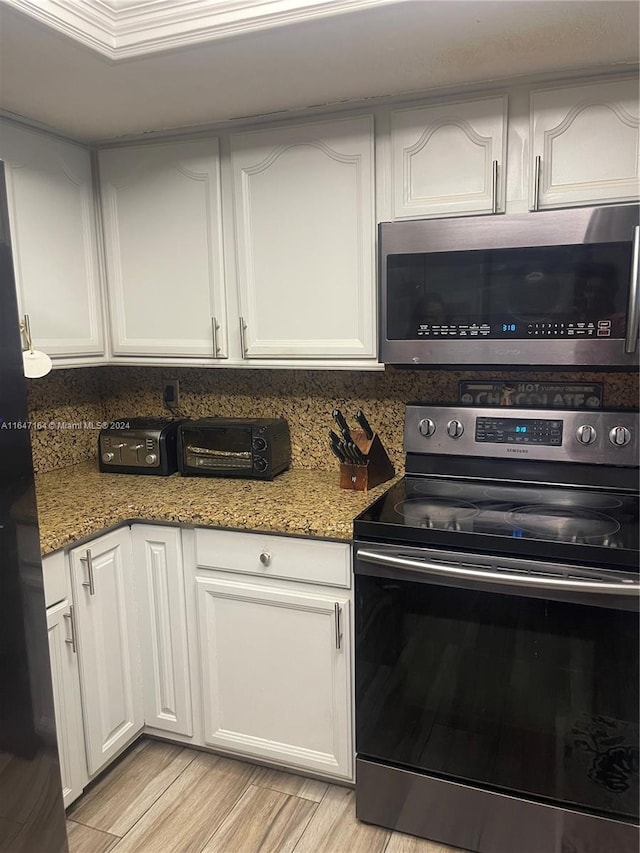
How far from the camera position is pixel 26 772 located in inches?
56.6

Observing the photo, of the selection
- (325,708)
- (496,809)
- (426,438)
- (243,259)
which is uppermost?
(243,259)

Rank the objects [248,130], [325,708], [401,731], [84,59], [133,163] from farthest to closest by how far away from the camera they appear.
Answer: [133,163] < [248,130] < [325,708] < [401,731] < [84,59]

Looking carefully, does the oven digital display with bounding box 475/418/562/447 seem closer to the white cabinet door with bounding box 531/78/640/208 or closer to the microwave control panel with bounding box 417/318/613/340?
the microwave control panel with bounding box 417/318/613/340

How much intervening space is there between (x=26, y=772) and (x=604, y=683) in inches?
53.1

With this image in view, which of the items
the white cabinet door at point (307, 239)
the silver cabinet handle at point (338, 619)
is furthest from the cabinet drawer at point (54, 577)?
the white cabinet door at point (307, 239)

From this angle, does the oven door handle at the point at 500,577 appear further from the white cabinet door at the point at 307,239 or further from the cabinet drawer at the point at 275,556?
the white cabinet door at the point at 307,239

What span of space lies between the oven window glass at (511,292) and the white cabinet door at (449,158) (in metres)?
0.16

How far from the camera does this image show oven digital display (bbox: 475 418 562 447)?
1.88 m

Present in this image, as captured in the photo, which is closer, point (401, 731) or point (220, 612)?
point (401, 731)

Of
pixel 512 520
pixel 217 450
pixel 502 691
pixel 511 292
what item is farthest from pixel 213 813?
pixel 511 292

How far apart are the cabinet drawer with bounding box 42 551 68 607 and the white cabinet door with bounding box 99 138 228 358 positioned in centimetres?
81

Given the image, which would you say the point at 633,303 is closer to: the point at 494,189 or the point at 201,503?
the point at 494,189

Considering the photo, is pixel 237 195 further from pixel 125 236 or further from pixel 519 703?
pixel 519 703

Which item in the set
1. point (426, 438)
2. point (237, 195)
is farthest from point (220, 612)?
point (237, 195)
